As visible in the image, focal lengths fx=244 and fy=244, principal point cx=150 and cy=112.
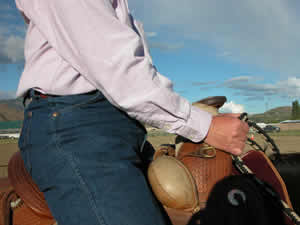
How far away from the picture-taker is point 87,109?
1.18 m

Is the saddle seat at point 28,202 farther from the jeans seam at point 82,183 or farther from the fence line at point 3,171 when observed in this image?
the fence line at point 3,171

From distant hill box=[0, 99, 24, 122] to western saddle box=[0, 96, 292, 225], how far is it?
10067cm

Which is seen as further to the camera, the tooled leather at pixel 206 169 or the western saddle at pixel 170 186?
the tooled leather at pixel 206 169

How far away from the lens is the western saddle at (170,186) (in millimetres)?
1241

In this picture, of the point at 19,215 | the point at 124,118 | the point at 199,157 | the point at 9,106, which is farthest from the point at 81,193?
the point at 9,106

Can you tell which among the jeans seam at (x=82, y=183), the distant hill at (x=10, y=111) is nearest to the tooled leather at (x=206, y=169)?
the jeans seam at (x=82, y=183)

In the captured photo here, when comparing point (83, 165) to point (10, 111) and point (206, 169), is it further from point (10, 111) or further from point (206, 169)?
point (10, 111)

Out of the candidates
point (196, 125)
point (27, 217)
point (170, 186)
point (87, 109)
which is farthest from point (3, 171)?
point (196, 125)

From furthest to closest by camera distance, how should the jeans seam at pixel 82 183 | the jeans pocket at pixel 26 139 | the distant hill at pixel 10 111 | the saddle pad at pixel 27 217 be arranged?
the distant hill at pixel 10 111 → the saddle pad at pixel 27 217 → the jeans pocket at pixel 26 139 → the jeans seam at pixel 82 183

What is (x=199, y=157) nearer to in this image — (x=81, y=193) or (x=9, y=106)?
(x=81, y=193)

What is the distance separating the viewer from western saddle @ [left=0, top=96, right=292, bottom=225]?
Answer: 1241 mm

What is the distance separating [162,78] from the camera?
53.8 inches

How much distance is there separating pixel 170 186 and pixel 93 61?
0.71 metres

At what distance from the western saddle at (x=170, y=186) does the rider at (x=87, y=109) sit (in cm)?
14
